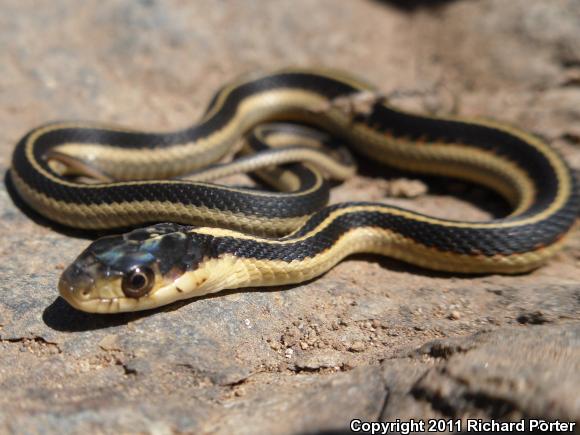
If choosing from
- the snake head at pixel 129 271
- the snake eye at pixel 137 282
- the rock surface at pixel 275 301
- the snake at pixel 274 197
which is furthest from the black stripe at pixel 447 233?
the snake eye at pixel 137 282

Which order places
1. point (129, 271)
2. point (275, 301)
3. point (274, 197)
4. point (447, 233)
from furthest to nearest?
1. point (274, 197)
2. point (447, 233)
3. point (275, 301)
4. point (129, 271)

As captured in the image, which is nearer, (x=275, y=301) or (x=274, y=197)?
(x=275, y=301)

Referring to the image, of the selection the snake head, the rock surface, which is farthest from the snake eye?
the rock surface

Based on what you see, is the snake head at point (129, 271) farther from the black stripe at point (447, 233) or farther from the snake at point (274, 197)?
the black stripe at point (447, 233)

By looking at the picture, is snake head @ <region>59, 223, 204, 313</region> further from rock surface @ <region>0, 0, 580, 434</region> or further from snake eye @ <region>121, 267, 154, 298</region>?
rock surface @ <region>0, 0, 580, 434</region>

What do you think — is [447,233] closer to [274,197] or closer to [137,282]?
[274,197]

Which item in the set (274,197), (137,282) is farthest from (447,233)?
(137,282)
